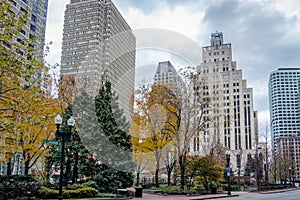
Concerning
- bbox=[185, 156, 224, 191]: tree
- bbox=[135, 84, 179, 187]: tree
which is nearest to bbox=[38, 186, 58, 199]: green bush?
bbox=[135, 84, 179, 187]: tree

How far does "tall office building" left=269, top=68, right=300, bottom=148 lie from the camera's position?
14962cm

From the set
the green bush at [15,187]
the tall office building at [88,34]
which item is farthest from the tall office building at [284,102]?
the green bush at [15,187]

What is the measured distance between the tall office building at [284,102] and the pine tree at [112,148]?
12198cm

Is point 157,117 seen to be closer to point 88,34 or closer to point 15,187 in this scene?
point 15,187

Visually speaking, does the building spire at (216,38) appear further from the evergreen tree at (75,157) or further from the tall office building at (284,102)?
the evergreen tree at (75,157)

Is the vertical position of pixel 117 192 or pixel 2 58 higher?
pixel 2 58

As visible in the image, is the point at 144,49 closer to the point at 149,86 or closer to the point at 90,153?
the point at 149,86

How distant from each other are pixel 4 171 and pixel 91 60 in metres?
38.2

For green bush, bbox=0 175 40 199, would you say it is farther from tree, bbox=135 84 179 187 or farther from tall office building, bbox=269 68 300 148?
tall office building, bbox=269 68 300 148

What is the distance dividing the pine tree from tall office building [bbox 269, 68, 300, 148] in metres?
122

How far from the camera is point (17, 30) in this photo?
51.4ft

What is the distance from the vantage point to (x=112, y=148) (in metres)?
23.6

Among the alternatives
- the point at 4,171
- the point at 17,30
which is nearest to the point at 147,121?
the point at 17,30

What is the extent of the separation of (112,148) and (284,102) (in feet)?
527
